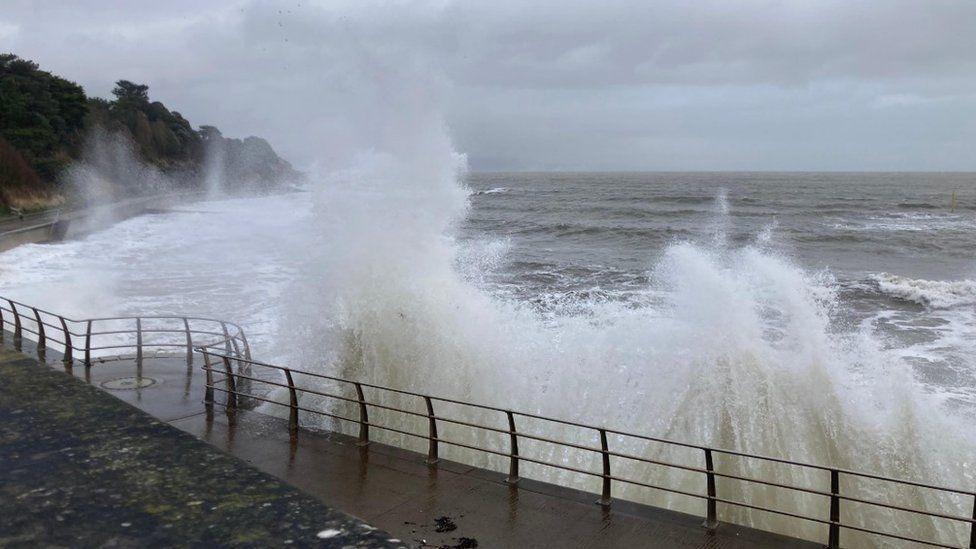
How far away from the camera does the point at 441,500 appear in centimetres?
680

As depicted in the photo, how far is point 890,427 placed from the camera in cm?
992

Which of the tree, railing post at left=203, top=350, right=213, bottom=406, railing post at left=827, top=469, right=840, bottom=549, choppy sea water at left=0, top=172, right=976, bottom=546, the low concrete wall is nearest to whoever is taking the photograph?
railing post at left=827, top=469, right=840, bottom=549

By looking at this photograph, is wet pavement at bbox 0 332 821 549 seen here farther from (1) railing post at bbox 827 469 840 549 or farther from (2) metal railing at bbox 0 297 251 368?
(2) metal railing at bbox 0 297 251 368

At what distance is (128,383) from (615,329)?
875 cm

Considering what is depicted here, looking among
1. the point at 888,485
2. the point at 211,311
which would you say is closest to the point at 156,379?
the point at 211,311

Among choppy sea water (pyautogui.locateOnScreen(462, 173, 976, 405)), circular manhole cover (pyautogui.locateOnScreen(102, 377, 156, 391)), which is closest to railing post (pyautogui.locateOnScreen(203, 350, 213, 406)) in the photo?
circular manhole cover (pyautogui.locateOnScreen(102, 377, 156, 391))

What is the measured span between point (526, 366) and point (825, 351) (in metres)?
5.15

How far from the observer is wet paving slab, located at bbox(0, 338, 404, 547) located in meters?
4.20

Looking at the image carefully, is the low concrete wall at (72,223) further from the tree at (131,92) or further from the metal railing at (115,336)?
the tree at (131,92)

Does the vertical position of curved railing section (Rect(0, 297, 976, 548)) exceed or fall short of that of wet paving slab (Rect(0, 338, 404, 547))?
it falls short

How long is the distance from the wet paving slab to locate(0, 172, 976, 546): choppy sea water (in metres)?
4.77

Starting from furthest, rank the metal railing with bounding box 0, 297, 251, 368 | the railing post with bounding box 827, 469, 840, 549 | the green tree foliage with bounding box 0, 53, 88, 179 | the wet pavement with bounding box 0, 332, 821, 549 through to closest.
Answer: the green tree foliage with bounding box 0, 53, 88, 179
the metal railing with bounding box 0, 297, 251, 368
the wet pavement with bounding box 0, 332, 821, 549
the railing post with bounding box 827, 469, 840, 549

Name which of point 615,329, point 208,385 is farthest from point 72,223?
point 615,329

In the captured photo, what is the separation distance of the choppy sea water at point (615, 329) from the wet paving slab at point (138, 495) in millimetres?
4774
